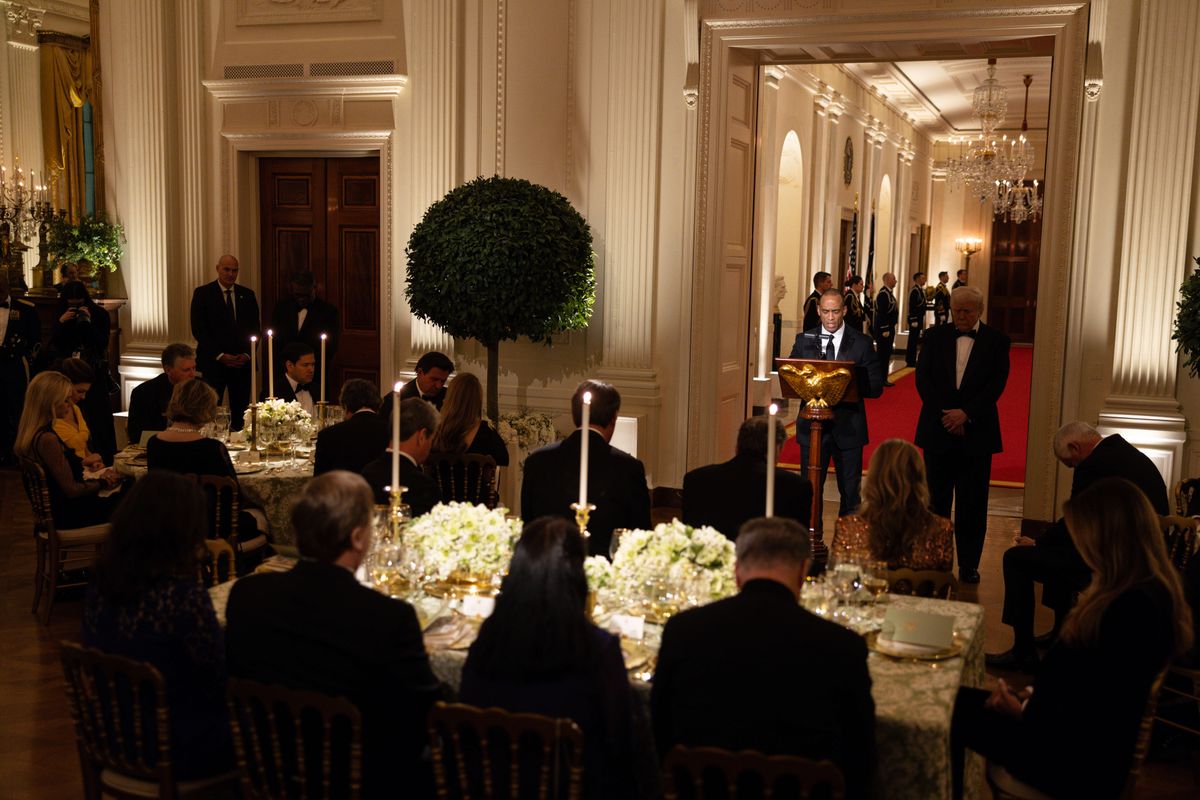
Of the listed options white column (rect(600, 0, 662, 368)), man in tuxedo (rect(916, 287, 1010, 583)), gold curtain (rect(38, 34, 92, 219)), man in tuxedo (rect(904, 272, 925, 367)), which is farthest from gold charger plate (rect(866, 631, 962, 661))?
man in tuxedo (rect(904, 272, 925, 367))

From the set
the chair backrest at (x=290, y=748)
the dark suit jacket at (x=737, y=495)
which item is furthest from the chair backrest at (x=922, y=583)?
the chair backrest at (x=290, y=748)

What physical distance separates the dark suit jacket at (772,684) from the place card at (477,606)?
0.96 metres

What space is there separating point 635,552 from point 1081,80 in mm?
5505

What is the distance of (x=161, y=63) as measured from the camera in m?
9.66

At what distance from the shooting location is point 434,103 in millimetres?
8836

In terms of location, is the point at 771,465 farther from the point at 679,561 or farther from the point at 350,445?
the point at 350,445

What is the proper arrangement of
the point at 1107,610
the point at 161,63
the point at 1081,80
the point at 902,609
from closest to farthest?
the point at 1107,610
the point at 902,609
the point at 1081,80
the point at 161,63

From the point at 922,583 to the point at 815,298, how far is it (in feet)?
32.4

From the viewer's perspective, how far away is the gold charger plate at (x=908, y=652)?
330 cm

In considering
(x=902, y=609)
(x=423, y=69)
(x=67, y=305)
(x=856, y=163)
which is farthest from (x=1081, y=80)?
(x=856, y=163)

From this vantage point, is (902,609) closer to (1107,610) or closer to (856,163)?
(1107,610)

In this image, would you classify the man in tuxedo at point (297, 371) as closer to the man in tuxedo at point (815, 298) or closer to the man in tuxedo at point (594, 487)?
the man in tuxedo at point (594, 487)

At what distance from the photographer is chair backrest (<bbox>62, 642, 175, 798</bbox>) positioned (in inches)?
110

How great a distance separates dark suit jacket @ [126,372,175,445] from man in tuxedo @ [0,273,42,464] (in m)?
3.33
